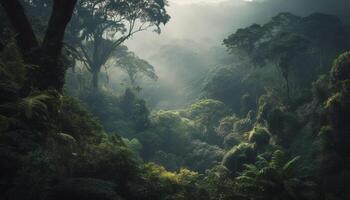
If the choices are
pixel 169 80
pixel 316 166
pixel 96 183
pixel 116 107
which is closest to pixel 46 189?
pixel 96 183

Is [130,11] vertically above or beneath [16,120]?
above

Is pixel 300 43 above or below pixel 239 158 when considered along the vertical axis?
above

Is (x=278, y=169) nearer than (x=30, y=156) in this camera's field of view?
No

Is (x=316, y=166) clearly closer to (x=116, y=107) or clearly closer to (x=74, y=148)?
(x=74, y=148)

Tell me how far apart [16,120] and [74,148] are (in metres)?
2.00

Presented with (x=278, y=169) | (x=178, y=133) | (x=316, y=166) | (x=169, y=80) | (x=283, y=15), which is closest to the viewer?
(x=278, y=169)

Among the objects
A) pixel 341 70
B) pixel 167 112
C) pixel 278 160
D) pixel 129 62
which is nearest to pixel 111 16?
pixel 167 112

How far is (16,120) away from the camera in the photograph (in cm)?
844

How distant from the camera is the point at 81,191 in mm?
8375

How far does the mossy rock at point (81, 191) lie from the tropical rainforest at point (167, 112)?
3 cm

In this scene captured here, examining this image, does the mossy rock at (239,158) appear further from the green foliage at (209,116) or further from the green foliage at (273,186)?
the green foliage at (209,116)

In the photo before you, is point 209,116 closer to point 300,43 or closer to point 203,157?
point 203,157

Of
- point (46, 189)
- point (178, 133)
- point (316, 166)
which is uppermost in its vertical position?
point (178, 133)

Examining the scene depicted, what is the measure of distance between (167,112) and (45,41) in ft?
108
